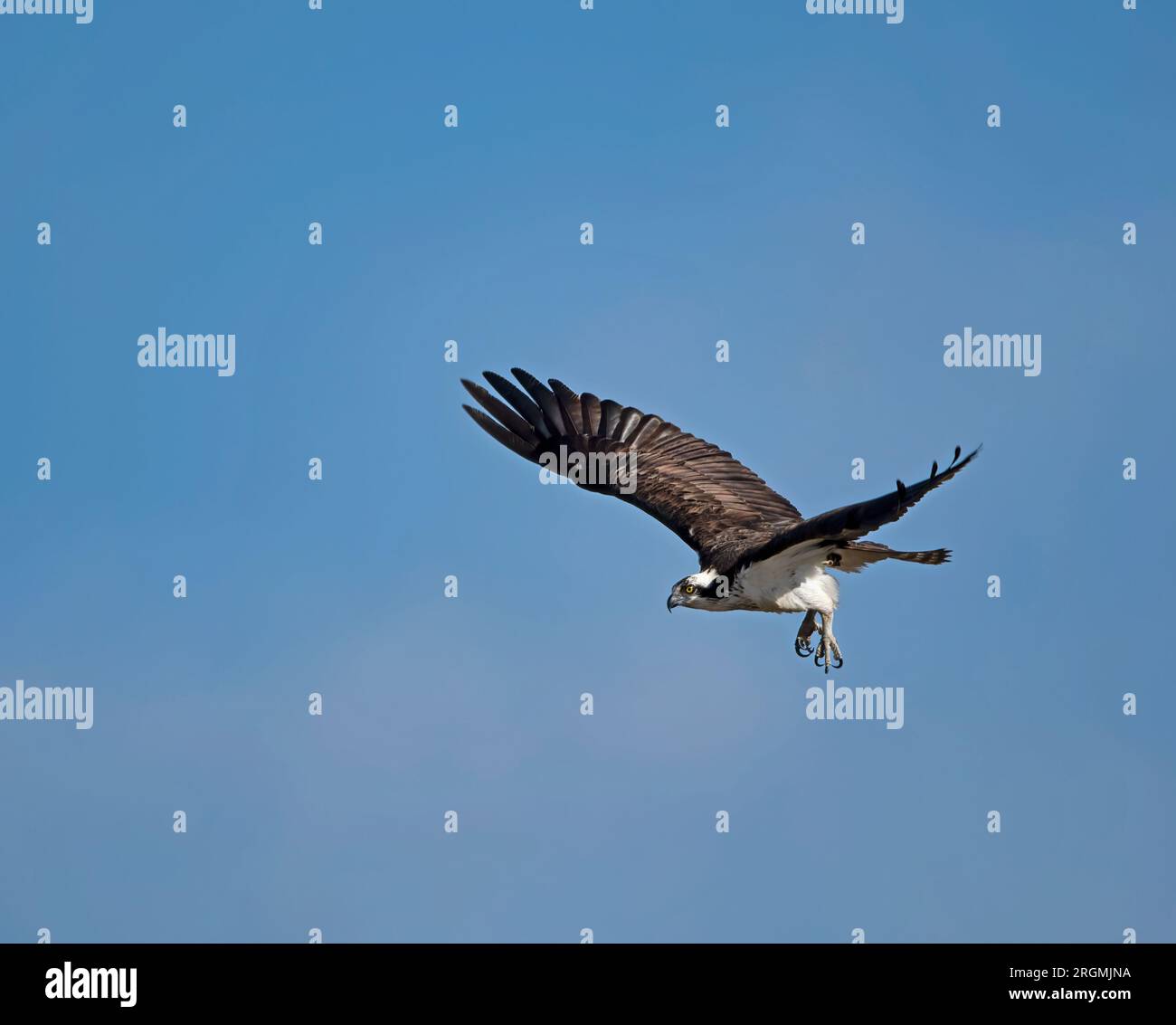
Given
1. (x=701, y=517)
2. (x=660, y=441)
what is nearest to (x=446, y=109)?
(x=660, y=441)

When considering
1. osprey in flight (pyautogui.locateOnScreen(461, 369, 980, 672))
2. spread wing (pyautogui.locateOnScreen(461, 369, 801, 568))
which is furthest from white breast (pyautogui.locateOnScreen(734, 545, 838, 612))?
spread wing (pyautogui.locateOnScreen(461, 369, 801, 568))

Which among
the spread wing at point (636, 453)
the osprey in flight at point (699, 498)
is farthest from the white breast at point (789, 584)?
the spread wing at point (636, 453)

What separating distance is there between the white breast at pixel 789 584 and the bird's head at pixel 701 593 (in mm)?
269

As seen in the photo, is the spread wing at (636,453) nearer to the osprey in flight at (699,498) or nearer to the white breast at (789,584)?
the osprey in flight at (699,498)

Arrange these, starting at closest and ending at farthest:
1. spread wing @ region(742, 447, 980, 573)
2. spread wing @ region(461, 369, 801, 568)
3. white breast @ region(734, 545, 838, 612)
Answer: spread wing @ region(742, 447, 980, 573) → white breast @ region(734, 545, 838, 612) → spread wing @ region(461, 369, 801, 568)

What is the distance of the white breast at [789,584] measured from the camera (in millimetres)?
22969

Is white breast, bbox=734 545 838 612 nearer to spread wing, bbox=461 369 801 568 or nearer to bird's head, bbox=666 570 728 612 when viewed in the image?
bird's head, bbox=666 570 728 612

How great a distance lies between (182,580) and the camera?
3175cm

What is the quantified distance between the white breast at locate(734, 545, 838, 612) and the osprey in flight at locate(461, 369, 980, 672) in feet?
0.04

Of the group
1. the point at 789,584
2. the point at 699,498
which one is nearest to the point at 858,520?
the point at 789,584

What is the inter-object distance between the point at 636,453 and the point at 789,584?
5305mm

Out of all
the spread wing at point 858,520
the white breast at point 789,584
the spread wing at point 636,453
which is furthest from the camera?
the spread wing at point 636,453

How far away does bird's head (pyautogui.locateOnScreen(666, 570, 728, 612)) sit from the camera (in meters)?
23.5

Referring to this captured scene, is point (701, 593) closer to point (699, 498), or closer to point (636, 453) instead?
point (699, 498)
